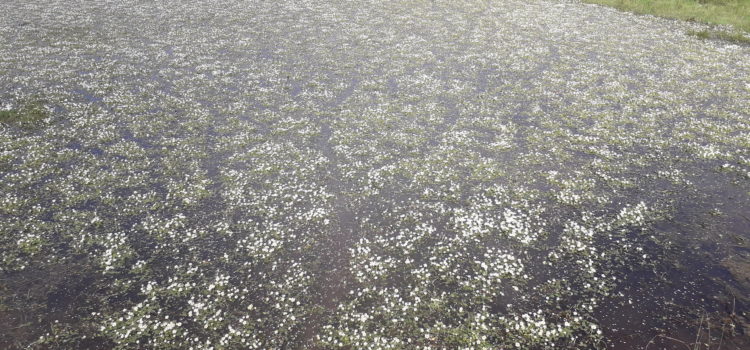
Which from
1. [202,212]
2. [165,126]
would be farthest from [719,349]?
[165,126]

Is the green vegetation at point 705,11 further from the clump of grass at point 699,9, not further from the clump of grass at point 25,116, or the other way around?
the clump of grass at point 25,116

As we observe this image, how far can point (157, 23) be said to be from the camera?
40.0m

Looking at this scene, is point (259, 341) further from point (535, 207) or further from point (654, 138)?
point (654, 138)

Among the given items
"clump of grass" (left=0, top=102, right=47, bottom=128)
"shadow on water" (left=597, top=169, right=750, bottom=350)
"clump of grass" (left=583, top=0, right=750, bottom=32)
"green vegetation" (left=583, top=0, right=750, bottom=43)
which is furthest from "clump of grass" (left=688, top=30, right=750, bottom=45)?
"clump of grass" (left=0, top=102, right=47, bottom=128)

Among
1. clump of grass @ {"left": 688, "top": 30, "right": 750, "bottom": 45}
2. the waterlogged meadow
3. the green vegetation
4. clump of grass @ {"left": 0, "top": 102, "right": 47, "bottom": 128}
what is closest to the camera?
the waterlogged meadow

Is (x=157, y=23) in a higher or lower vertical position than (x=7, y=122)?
higher

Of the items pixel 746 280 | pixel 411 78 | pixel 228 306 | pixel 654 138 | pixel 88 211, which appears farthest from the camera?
pixel 411 78

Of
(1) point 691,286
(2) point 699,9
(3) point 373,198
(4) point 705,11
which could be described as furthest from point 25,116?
(2) point 699,9

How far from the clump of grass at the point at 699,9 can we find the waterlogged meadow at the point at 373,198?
9.24 metres

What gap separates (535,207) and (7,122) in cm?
2833

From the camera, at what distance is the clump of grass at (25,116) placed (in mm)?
21922

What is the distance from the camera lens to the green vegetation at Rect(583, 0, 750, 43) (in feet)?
121

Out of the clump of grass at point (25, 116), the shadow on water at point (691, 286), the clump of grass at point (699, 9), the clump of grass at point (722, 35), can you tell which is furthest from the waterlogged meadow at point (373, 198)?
the clump of grass at point (699, 9)

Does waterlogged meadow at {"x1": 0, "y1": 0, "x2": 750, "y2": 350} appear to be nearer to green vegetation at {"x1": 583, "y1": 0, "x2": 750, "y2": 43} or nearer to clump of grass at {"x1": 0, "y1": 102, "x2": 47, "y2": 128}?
clump of grass at {"x1": 0, "y1": 102, "x2": 47, "y2": 128}
